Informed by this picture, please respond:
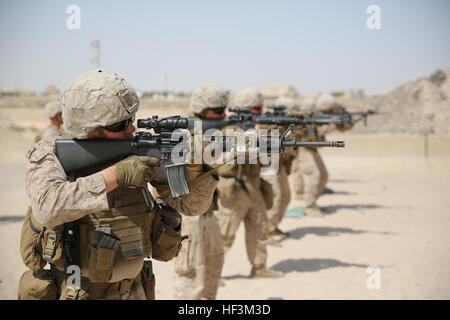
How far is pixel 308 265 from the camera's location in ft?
24.6

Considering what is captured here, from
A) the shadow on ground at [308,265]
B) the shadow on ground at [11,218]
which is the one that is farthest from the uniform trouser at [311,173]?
the shadow on ground at [11,218]

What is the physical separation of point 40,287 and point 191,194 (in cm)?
108

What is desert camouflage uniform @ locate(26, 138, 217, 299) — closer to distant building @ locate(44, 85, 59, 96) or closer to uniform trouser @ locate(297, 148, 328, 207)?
uniform trouser @ locate(297, 148, 328, 207)

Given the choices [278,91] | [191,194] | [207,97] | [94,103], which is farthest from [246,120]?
[278,91]

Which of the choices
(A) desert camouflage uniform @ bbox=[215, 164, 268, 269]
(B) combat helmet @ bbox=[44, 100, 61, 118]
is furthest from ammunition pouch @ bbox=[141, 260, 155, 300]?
(B) combat helmet @ bbox=[44, 100, 61, 118]

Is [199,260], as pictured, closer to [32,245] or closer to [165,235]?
[165,235]

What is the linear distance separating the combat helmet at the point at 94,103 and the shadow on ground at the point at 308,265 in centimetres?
502

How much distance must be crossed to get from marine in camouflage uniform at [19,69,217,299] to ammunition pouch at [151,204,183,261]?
0.08 metres

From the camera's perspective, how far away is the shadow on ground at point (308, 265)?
730cm

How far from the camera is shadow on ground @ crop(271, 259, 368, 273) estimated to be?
7301 millimetres

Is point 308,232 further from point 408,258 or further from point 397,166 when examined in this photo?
point 397,166

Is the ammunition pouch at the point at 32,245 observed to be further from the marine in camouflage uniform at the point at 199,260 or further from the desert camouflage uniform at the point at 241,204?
the desert camouflage uniform at the point at 241,204
